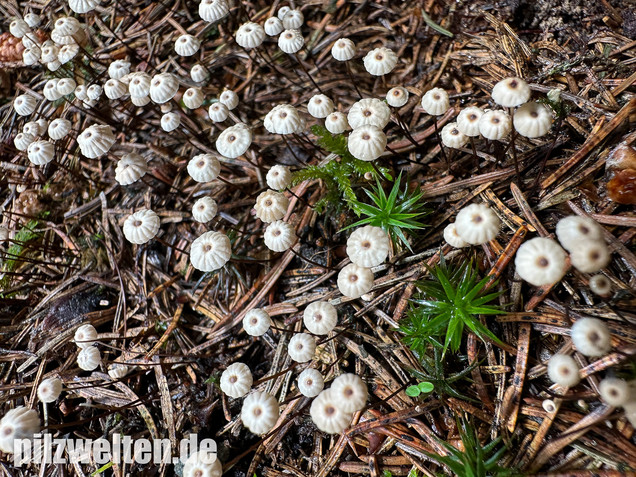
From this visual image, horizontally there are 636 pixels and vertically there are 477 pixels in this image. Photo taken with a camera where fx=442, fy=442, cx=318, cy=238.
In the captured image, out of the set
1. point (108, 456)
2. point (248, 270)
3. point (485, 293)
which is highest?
point (485, 293)

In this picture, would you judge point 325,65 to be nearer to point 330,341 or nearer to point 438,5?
point 438,5

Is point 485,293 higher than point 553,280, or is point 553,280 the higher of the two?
point 553,280

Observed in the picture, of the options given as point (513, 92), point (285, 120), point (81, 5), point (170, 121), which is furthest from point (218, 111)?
point (513, 92)

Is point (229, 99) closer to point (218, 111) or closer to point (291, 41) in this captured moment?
point (218, 111)

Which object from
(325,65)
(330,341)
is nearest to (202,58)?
(325,65)

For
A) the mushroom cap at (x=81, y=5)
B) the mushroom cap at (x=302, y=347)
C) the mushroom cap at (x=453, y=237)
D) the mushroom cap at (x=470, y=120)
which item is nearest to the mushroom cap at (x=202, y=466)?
the mushroom cap at (x=302, y=347)

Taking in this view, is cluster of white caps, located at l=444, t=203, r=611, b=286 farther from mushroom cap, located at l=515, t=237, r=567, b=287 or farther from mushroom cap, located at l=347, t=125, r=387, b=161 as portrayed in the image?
mushroom cap, located at l=347, t=125, r=387, b=161
